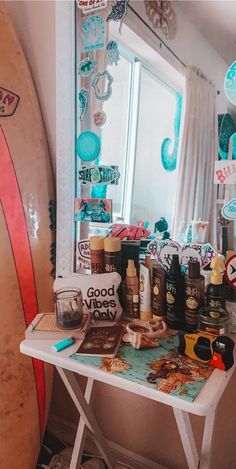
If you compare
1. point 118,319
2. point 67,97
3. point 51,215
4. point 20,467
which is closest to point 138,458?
point 20,467

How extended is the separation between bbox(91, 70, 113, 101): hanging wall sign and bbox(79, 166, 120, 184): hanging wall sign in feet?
0.68

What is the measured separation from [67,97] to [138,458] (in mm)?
1287

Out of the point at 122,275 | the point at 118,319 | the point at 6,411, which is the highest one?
the point at 122,275

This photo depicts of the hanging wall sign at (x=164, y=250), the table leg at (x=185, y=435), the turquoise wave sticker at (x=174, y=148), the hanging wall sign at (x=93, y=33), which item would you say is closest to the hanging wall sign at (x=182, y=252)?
the hanging wall sign at (x=164, y=250)

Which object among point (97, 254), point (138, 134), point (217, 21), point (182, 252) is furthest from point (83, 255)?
point (217, 21)

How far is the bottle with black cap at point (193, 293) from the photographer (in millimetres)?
838

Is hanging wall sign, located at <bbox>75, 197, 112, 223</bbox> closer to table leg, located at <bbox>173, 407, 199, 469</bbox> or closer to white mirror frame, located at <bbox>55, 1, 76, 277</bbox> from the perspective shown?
white mirror frame, located at <bbox>55, 1, 76, 277</bbox>

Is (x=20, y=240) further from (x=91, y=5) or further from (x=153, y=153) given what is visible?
(x=91, y=5)

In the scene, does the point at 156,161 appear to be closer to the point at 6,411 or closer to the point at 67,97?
the point at 67,97

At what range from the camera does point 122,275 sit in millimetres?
985

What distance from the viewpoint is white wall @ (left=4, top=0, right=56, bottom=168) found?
112 cm

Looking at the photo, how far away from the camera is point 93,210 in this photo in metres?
1.08

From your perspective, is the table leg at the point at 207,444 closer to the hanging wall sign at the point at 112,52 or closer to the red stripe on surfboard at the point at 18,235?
the red stripe on surfboard at the point at 18,235

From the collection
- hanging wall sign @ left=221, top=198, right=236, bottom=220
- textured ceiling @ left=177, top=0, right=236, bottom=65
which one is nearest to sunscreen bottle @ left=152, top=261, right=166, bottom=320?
hanging wall sign @ left=221, top=198, right=236, bottom=220
